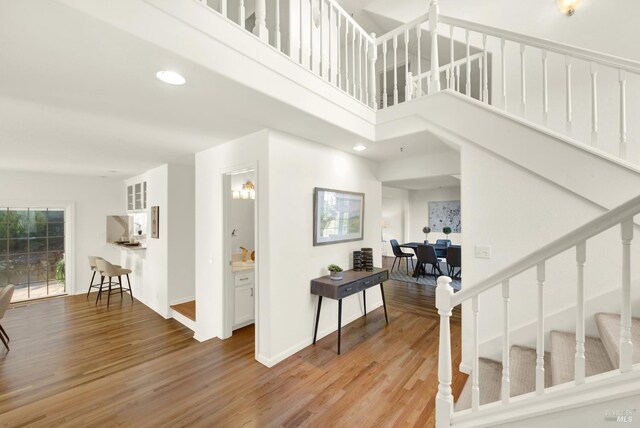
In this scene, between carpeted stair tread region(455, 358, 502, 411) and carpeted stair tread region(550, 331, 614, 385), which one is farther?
carpeted stair tread region(455, 358, 502, 411)

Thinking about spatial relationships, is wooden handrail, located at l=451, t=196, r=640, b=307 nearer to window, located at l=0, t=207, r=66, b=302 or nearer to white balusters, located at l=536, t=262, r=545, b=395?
white balusters, located at l=536, t=262, r=545, b=395

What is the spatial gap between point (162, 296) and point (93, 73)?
374cm

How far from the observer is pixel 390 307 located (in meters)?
4.29

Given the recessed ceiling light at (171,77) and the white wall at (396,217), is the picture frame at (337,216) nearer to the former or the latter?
the recessed ceiling light at (171,77)

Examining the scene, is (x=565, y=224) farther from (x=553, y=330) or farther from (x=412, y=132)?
(x=412, y=132)

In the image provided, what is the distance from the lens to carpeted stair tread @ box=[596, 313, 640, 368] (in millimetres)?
1388

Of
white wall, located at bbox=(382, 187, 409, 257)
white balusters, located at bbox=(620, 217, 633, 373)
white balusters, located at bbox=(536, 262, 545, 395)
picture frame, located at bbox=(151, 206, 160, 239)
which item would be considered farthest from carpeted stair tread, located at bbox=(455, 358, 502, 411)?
white wall, located at bbox=(382, 187, 409, 257)

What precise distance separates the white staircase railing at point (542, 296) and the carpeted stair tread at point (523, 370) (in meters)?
0.54

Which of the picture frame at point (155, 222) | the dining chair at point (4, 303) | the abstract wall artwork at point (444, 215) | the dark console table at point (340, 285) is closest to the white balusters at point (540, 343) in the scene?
the dark console table at point (340, 285)

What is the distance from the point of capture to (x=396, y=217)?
950cm

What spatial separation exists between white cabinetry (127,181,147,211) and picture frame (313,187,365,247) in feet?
12.6

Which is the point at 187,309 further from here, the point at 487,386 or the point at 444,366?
the point at 487,386

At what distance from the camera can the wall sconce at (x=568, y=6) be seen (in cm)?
273

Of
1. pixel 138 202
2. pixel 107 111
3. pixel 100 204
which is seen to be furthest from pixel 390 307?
pixel 100 204
